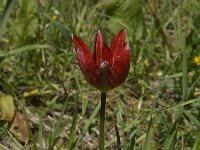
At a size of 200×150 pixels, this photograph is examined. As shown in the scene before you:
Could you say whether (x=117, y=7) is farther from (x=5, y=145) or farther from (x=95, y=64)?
(x=95, y=64)

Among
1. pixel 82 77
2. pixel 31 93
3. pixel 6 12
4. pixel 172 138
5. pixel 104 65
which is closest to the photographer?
pixel 104 65

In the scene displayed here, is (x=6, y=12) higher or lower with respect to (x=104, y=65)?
higher

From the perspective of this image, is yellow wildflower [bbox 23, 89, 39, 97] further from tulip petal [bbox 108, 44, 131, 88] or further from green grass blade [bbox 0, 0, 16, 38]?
tulip petal [bbox 108, 44, 131, 88]

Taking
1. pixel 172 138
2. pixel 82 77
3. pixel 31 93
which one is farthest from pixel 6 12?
pixel 172 138

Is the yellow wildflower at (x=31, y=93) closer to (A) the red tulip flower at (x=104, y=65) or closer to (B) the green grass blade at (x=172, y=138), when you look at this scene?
(B) the green grass blade at (x=172, y=138)

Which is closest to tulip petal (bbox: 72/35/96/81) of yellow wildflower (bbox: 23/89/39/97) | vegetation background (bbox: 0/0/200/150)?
vegetation background (bbox: 0/0/200/150)

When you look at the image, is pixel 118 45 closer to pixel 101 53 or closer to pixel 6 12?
pixel 101 53

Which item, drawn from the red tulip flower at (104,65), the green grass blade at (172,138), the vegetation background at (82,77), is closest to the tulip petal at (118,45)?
the red tulip flower at (104,65)

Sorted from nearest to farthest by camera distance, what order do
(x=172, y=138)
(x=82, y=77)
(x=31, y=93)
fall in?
1. (x=172, y=138)
2. (x=31, y=93)
3. (x=82, y=77)

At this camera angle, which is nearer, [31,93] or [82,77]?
[31,93]
